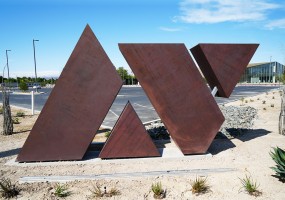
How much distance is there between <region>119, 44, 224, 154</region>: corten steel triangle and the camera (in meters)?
7.98

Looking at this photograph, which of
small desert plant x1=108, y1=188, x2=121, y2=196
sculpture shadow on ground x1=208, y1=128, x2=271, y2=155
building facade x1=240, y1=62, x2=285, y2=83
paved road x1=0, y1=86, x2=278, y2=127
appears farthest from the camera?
building facade x1=240, y1=62, x2=285, y2=83

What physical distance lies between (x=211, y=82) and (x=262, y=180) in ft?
→ 12.7

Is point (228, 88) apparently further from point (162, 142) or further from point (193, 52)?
point (162, 142)

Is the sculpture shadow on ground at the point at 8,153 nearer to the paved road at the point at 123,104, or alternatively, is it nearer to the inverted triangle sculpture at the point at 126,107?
the inverted triangle sculpture at the point at 126,107

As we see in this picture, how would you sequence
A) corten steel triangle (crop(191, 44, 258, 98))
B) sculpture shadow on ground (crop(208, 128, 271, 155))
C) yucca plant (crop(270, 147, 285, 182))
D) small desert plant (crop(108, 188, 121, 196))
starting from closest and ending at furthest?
small desert plant (crop(108, 188, 121, 196))
yucca plant (crop(270, 147, 285, 182))
corten steel triangle (crop(191, 44, 258, 98))
sculpture shadow on ground (crop(208, 128, 271, 155))

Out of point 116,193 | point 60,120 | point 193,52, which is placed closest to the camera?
point 116,193

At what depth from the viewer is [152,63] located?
800 cm

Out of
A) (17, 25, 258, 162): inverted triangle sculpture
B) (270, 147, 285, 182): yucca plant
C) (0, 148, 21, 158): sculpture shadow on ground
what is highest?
(17, 25, 258, 162): inverted triangle sculpture

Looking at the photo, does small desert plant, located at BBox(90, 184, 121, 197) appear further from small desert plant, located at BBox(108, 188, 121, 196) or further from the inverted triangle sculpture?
the inverted triangle sculpture

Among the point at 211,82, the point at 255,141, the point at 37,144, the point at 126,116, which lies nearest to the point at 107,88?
the point at 126,116

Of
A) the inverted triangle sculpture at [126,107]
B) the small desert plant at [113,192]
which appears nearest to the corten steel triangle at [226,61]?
the inverted triangle sculpture at [126,107]

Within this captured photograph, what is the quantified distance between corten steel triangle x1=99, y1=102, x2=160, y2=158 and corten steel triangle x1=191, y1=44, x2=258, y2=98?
9.42 ft

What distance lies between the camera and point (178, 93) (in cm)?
820

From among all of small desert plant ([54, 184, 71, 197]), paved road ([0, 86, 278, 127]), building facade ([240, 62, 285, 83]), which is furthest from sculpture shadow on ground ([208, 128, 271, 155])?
building facade ([240, 62, 285, 83])
